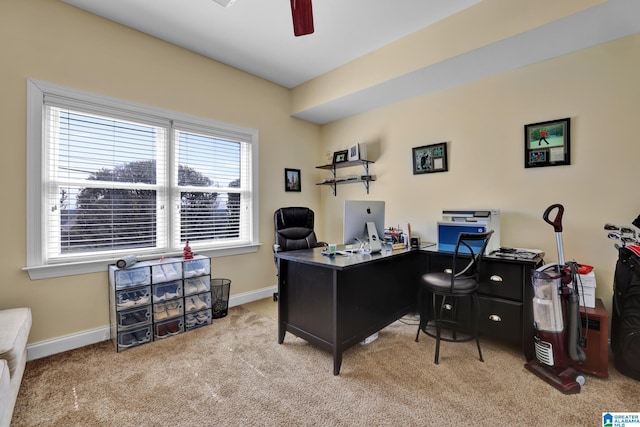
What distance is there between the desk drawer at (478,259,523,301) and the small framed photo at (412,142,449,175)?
1.24 meters

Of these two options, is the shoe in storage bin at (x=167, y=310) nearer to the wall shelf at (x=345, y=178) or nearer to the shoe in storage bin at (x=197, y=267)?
the shoe in storage bin at (x=197, y=267)

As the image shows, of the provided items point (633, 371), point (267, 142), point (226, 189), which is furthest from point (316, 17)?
point (633, 371)

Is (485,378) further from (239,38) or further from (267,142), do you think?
(239,38)

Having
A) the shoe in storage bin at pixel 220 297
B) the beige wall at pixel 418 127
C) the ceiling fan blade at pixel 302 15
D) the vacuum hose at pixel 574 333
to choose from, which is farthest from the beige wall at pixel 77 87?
the vacuum hose at pixel 574 333

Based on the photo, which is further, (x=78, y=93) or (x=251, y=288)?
(x=251, y=288)

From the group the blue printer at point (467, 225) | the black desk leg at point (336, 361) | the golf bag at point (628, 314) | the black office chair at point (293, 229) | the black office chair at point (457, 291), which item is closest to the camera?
the golf bag at point (628, 314)

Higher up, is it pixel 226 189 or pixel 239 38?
pixel 239 38

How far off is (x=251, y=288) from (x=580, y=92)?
3.92 m

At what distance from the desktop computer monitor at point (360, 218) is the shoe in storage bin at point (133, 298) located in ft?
6.11

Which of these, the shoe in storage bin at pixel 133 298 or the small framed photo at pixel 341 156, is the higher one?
the small framed photo at pixel 341 156

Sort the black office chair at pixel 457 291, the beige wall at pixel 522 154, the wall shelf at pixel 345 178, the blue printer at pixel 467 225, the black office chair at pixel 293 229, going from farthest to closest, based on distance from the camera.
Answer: the wall shelf at pixel 345 178
the black office chair at pixel 293 229
the blue printer at pixel 467 225
the beige wall at pixel 522 154
the black office chair at pixel 457 291

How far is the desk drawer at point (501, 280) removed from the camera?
2.27 metres

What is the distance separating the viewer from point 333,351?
6.75 feet

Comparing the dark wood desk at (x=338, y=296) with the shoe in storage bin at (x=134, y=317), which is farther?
the shoe in storage bin at (x=134, y=317)
